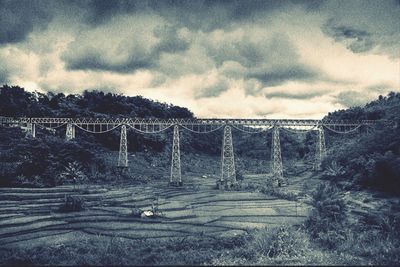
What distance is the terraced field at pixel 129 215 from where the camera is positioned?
766 inches

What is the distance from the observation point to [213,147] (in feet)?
297

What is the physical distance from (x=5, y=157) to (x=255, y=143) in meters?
66.4

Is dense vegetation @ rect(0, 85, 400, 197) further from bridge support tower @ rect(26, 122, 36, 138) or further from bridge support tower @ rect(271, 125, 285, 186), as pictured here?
bridge support tower @ rect(271, 125, 285, 186)

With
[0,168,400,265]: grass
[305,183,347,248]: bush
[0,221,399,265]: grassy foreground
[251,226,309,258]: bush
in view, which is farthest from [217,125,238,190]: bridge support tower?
[251,226,309,258]: bush

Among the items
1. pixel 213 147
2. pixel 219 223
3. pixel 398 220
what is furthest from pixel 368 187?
pixel 213 147

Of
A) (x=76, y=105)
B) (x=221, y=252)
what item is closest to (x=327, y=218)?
(x=221, y=252)

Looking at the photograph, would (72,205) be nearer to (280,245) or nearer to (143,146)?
(280,245)

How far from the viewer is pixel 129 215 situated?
78.0 ft

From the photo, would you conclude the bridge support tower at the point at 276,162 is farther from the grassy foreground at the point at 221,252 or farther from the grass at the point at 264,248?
the grassy foreground at the point at 221,252

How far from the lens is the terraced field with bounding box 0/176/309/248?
19.5m

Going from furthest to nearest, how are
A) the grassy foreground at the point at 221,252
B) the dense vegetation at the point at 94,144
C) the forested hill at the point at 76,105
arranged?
the forested hill at the point at 76,105, the dense vegetation at the point at 94,144, the grassy foreground at the point at 221,252

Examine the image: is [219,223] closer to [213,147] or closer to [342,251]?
[342,251]

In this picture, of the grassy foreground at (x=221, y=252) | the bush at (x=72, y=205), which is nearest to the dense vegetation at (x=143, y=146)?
the bush at (x=72, y=205)

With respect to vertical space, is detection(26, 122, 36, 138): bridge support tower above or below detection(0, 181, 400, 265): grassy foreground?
above
